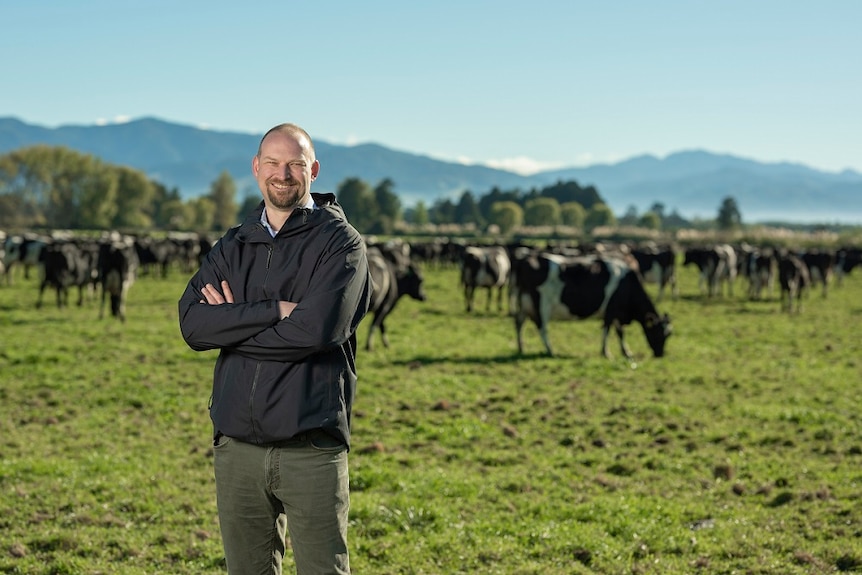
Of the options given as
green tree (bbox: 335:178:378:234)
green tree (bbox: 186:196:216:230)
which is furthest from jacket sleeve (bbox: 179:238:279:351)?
green tree (bbox: 335:178:378:234)

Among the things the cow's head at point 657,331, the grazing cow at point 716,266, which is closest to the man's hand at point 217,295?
the cow's head at point 657,331

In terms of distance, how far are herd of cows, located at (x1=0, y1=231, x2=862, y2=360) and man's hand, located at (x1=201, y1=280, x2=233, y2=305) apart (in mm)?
12362

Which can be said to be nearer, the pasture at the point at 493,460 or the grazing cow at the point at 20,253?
the pasture at the point at 493,460

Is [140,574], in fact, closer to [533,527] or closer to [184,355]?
[533,527]

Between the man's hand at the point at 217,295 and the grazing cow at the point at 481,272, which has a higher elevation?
the man's hand at the point at 217,295

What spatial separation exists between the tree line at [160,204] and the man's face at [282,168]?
109750mm

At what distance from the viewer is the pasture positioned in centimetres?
631

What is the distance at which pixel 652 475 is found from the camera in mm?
8438

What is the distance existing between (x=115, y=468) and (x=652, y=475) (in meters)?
5.80

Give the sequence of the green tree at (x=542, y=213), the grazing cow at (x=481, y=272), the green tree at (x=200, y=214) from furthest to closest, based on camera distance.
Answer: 1. the green tree at (x=542, y=213)
2. the green tree at (x=200, y=214)
3. the grazing cow at (x=481, y=272)

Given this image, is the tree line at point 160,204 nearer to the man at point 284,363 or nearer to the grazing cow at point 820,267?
the grazing cow at point 820,267

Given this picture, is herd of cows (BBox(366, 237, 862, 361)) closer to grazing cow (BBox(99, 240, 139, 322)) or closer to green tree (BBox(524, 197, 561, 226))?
grazing cow (BBox(99, 240, 139, 322))

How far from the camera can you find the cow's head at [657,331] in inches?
637

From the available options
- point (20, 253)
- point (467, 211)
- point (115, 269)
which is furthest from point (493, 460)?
point (467, 211)
